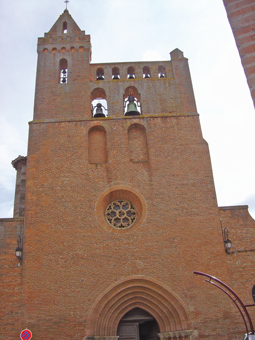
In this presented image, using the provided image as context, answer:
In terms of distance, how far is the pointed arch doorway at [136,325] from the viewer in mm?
11211

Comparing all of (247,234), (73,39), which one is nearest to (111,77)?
(73,39)

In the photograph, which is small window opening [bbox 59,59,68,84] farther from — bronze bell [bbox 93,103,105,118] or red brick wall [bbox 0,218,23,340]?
red brick wall [bbox 0,218,23,340]

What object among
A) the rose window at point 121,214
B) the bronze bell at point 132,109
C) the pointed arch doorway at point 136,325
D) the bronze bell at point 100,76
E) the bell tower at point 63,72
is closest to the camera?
the pointed arch doorway at point 136,325

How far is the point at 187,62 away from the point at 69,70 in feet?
18.7

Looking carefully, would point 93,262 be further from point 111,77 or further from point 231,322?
point 111,77

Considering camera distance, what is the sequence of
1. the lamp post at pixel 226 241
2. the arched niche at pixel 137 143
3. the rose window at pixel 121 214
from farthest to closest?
the arched niche at pixel 137 143 → the rose window at pixel 121 214 → the lamp post at pixel 226 241

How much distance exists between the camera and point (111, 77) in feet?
52.0

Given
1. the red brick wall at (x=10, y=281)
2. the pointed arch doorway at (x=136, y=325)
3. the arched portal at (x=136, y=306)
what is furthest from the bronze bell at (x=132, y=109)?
the pointed arch doorway at (x=136, y=325)

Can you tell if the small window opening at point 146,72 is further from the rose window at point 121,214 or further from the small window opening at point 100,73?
the rose window at point 121,214

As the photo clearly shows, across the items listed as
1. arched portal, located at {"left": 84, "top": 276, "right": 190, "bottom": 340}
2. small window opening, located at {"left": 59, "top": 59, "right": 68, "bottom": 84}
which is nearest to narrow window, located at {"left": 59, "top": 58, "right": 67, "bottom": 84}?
small window opening, located at {"left": 59, "top": 59, "right": 68, "bottom": 84}

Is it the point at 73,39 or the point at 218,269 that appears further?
the point at 73,39

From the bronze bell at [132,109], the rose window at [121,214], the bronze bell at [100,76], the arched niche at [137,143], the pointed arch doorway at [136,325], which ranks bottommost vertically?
the pointed arch doorway at [136,325]

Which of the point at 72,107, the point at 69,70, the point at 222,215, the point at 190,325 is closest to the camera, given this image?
the point at 190,325

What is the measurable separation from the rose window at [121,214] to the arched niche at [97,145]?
1.93 meters
